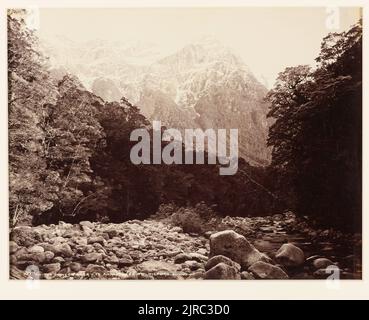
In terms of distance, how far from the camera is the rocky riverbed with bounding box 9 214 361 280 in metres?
3.87

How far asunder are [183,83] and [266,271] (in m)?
1.86

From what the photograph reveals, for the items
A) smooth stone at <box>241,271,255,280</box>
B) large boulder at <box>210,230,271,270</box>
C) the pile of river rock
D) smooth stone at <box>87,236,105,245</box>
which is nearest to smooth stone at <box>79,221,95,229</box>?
the pile of river rock

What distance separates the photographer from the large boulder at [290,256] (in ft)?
12.7

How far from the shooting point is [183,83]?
3.94m

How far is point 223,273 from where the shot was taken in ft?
12.6

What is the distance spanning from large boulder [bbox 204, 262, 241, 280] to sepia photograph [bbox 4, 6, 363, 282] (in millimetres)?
11

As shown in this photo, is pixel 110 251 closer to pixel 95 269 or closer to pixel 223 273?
pixel 95 269

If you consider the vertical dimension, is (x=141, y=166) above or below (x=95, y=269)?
above

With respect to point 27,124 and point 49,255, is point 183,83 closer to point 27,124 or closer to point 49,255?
point 27,124

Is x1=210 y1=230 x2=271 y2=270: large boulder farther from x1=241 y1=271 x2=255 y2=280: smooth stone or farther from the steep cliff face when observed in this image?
the steep cliff face

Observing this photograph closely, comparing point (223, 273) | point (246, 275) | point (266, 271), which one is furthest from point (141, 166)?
point (266, 271)

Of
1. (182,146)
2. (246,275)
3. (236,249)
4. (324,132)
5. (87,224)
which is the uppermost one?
(324,132)

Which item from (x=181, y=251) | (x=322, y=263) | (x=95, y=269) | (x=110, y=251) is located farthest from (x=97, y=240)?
(x=322, y=263)

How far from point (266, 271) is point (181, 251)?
78 centimetres
